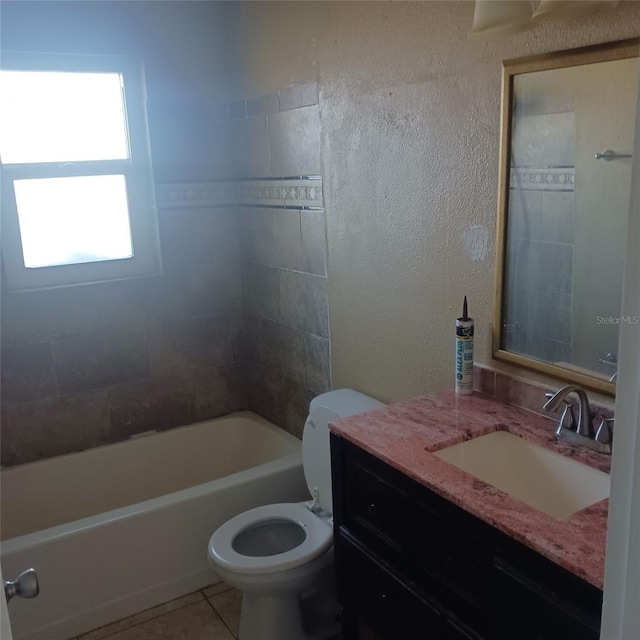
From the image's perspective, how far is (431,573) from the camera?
156cm

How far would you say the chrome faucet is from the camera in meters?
1.55

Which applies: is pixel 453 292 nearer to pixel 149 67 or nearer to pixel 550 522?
pixel 550 522

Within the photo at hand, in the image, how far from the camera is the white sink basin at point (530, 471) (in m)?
1.54

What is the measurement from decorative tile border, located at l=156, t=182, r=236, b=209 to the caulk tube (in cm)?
164

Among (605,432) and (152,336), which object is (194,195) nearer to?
(152,336)

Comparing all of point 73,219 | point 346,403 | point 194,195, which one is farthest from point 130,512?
point 194,195

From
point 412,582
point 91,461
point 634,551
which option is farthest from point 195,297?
point 634,551

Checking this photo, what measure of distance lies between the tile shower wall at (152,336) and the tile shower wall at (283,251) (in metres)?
0.13

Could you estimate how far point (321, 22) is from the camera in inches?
93.4

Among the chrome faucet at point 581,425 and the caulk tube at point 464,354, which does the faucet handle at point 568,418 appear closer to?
the chrome faucet at point 581,425

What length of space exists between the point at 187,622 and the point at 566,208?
6.44ft

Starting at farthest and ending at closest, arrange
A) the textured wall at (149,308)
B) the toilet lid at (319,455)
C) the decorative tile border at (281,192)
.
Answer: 1. the textured wall at (149,308)
2. the decorative tile border at (281,192)
3. the toilet lid at (319,455)

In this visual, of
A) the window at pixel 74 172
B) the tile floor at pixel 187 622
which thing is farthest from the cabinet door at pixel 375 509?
the window at pixel 74 172

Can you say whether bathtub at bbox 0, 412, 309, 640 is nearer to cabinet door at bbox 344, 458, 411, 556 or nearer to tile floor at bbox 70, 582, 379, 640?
tile floor at bbox 70, 582, 379, 640
